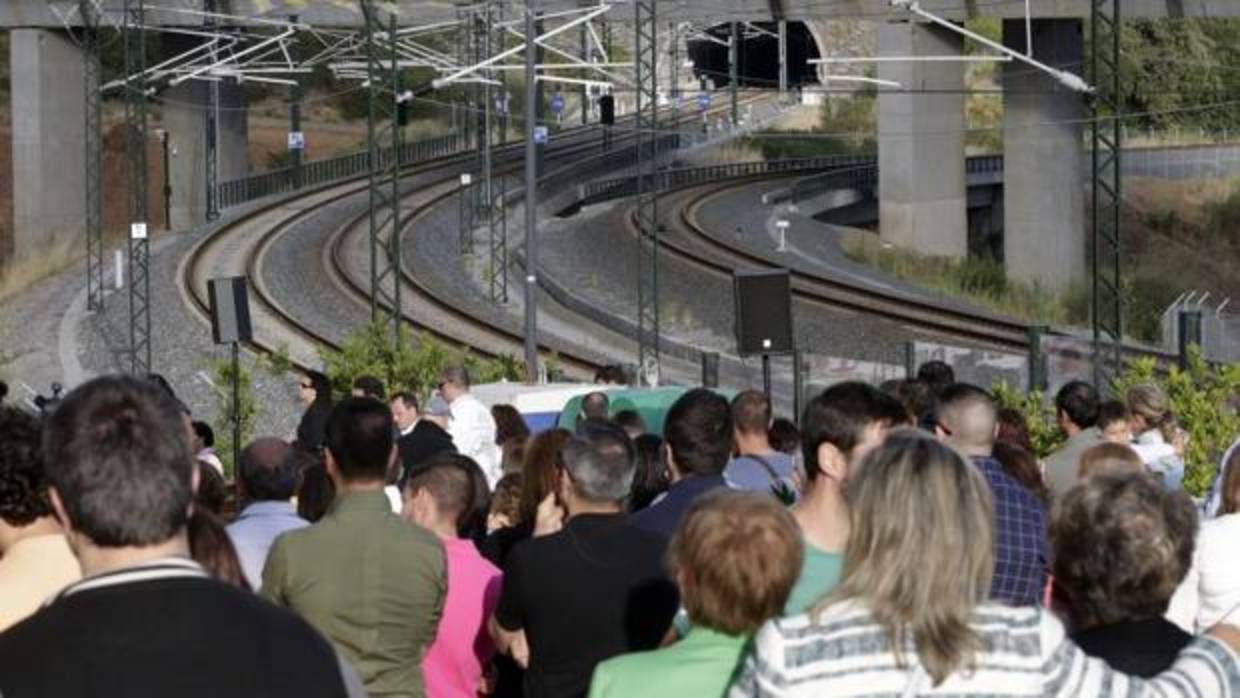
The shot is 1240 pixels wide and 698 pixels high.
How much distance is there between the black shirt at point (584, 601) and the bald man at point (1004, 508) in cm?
111

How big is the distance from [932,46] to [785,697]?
5252 centimetres

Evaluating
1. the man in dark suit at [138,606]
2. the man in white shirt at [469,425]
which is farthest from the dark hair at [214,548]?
the man in white shirt at [469,425]

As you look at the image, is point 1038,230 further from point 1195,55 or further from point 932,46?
point 1195,55

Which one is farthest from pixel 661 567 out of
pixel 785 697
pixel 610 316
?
pixel 610 316

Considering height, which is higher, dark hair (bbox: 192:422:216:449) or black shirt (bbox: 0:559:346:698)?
black shirt (bbox: 0:559:346:698)

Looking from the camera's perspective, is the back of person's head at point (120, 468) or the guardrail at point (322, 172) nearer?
the back of person's head at point (120, 468)

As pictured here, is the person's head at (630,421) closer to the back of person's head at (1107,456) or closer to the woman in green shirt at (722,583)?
the back of person's head at (1107,456)

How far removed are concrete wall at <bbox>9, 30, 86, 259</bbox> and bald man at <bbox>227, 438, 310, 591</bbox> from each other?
51.4 m

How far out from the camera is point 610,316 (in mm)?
48188

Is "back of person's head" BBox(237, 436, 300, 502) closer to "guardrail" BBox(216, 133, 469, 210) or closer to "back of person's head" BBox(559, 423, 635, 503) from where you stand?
"back of person's head" BBox(559, 423, 635, 503)

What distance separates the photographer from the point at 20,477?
7.56m

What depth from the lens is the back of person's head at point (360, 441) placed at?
9.36 m

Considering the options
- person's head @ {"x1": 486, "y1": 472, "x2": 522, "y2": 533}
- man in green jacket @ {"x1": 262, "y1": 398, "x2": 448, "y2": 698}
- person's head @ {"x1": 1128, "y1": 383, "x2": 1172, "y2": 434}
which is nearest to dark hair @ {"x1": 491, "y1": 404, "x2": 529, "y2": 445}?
person's head @ {"x1": 1128, "y1": 383, "x2": 1172, "y2": 434}

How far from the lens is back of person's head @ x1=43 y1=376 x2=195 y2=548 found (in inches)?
220
